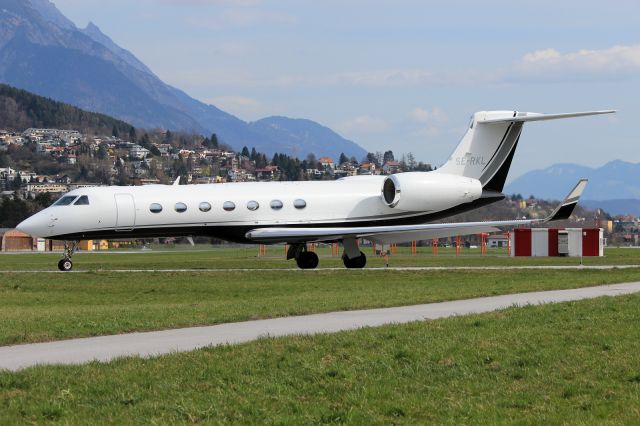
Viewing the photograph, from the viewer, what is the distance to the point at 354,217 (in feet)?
138

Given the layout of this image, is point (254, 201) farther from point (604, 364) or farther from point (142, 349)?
point (604, 364)

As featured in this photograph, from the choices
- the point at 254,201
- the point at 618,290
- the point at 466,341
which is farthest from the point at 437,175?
the point at 466,341

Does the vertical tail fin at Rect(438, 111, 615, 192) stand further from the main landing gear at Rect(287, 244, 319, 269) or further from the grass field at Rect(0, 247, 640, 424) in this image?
the grass field at Rect(0, 247, 640, 424)

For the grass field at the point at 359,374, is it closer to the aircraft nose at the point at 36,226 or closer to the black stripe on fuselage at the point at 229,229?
the black stripe on fuselage at the point at 229,229

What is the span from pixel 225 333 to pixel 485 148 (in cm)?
2848

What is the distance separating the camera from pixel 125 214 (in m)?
39.2

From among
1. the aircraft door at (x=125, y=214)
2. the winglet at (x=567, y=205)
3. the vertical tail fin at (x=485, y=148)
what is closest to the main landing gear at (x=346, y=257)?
the vertical tail fin at (x=485, y=148)

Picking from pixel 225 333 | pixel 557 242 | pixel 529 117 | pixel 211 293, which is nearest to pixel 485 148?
pixel 529 117

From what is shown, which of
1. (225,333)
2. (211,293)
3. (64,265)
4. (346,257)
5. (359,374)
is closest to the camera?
(359,374)

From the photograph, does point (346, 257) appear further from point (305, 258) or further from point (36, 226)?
point (36, 226)

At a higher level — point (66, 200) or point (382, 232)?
point (66, 200)

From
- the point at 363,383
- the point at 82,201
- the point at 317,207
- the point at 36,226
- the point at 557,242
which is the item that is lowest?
the point at 557,242

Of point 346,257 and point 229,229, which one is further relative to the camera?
point 346,257

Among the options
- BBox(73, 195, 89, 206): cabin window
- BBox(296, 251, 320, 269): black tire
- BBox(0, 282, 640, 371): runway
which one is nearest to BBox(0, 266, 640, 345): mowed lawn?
BBox(0, 282, 640, 371): runway
